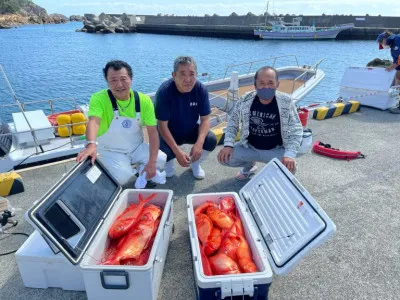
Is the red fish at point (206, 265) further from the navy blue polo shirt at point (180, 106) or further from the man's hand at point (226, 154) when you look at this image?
the navy blue polo shirt at point (180, 106)

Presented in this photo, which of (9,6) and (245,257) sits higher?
(9,6)

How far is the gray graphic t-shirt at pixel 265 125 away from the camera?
3.69 meters

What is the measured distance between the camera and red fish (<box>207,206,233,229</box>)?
2621mm

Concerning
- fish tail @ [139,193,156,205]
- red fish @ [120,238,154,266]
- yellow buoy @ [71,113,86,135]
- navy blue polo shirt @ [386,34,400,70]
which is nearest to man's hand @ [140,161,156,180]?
fish tail @ [139,193,156,205]

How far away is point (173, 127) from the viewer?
411cm

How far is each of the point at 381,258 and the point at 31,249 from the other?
316 cm

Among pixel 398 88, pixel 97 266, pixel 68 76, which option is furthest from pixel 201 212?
pixel 68 76

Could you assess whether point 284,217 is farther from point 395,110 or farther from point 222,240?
point 395,110

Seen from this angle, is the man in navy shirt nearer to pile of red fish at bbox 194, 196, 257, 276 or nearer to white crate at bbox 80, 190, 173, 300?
pile of red fish at bbox 194, 196, 257, 276

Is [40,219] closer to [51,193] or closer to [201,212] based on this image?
[51,193]

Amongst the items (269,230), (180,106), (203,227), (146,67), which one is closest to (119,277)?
(203,227)

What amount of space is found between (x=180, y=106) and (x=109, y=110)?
95 cm

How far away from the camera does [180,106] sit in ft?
12.9

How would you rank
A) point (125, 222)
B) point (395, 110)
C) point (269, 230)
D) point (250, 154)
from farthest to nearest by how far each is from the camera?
point (395, 110), point (250, 154), point (269, 230), point (125, 222)
